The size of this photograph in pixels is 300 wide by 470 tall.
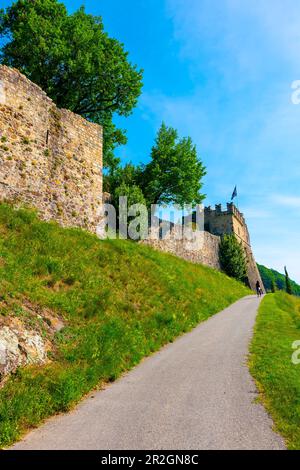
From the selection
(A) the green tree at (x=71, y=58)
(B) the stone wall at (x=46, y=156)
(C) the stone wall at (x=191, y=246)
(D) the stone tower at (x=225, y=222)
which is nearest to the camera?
(B) the stone wall at (x=46, y=156)

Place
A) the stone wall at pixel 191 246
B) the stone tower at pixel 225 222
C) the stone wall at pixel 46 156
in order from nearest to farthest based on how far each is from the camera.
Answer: the stone wall at pixel 46 156
the stone wall at pixel 191 246
the stone tower at pixel 225 222

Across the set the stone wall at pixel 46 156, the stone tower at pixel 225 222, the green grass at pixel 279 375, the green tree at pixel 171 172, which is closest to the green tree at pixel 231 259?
the stone tower at pixel 225 222

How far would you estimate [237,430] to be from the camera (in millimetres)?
6133

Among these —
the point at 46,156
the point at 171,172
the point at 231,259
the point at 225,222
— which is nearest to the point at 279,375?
the point at 46,156

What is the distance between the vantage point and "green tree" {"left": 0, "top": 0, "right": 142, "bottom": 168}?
24.9m

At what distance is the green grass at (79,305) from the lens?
746cm

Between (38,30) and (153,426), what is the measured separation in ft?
91.9

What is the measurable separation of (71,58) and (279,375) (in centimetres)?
2753

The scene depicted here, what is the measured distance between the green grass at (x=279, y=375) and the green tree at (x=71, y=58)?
23992 mm

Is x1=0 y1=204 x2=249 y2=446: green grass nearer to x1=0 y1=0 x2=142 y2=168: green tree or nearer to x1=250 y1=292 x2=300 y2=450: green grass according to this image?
x1=250 y1=292 x2=300 y2=450: green grass

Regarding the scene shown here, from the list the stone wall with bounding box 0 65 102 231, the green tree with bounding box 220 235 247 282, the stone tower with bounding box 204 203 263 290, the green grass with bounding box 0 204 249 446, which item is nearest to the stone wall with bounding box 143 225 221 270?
the green tree with bounding box 220 235 247 282

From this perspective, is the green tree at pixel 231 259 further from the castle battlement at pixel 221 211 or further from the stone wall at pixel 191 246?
the castle battlement at pixel 221 211

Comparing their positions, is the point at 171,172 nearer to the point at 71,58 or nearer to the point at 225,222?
the point at 71,58

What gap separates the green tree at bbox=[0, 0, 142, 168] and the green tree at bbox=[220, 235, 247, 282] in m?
26.8
